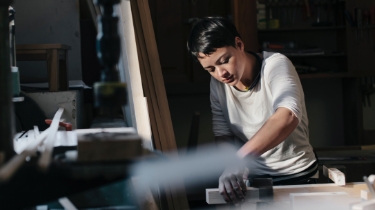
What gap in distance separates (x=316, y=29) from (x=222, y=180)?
3.34m

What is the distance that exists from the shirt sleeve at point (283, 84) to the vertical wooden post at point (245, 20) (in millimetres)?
1573

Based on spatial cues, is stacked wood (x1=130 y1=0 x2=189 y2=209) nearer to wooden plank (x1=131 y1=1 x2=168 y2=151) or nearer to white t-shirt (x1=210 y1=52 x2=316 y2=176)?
wooden plank (x1=131 y1=1 x2=168 y2=151)

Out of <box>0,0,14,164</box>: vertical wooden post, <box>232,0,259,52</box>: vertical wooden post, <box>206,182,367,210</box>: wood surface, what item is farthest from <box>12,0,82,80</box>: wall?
<box>0,0,14,164</box>: vertical wooden post

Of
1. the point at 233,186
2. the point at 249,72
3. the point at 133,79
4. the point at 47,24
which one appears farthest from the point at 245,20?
the point at 233,186

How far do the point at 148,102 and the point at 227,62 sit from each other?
839mm

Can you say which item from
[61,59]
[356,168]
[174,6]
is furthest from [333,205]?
[174,6]

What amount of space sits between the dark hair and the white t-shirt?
204mm

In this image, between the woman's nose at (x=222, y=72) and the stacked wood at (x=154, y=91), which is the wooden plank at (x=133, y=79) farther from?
the woman's nose at (x=222, y=72)

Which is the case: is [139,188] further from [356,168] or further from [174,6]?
[174,6]

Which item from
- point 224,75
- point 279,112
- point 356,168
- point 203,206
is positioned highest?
point 224,75

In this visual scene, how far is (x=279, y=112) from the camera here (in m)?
1.75

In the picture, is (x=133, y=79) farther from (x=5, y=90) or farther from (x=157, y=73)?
A: (x=5, y=90)

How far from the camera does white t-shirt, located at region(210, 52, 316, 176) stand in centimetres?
193

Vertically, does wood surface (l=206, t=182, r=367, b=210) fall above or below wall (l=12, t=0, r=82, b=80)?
below
